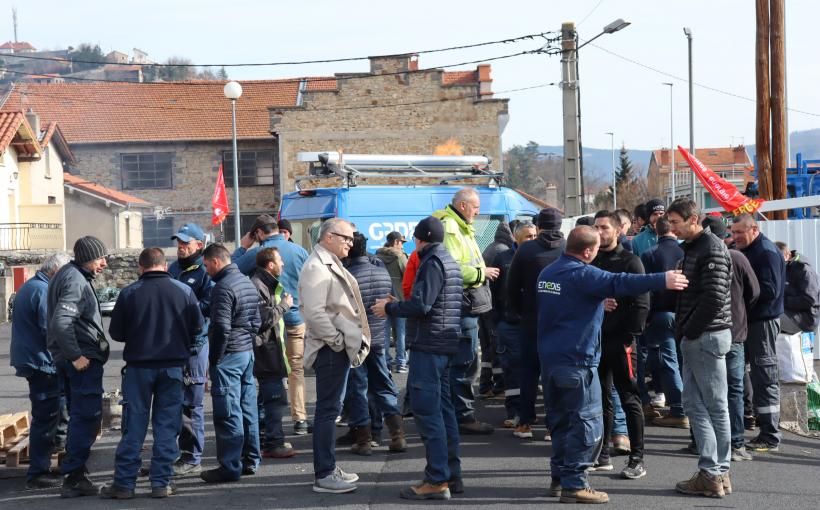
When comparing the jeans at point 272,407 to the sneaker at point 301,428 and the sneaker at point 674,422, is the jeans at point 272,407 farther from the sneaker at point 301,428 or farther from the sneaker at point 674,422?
the sneaker at point 674,422

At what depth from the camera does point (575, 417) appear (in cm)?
721

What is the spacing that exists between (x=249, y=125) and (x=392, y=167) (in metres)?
32.6

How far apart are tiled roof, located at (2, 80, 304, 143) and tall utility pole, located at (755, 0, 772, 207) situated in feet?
117

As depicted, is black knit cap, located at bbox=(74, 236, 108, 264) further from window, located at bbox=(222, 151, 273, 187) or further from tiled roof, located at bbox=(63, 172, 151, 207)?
window, located at bbox=(222, 151, 273, 187)

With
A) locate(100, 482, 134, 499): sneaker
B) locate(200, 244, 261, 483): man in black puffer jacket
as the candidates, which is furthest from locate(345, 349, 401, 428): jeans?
locate(100, 482, 134, 499): sneaker

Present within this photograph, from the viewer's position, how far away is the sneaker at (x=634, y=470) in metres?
7.89

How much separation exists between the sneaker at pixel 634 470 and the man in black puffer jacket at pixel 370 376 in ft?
6.58

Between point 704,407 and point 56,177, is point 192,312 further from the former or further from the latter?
point 56,177

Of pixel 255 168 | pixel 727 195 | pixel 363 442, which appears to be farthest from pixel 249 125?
pixel 363 442

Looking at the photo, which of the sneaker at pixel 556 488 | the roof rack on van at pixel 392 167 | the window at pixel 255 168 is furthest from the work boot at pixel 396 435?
the window at pixel 255 168

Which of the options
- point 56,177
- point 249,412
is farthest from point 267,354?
point 56,177

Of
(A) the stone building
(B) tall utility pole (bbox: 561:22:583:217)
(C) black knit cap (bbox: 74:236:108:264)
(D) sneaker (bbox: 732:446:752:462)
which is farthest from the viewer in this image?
(A) the stone building

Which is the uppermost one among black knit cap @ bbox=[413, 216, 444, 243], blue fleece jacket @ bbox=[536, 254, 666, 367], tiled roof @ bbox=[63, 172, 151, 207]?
tiled roof @ bbox=[63, 172, 151, 207]

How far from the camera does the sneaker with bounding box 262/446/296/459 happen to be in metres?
8.88
